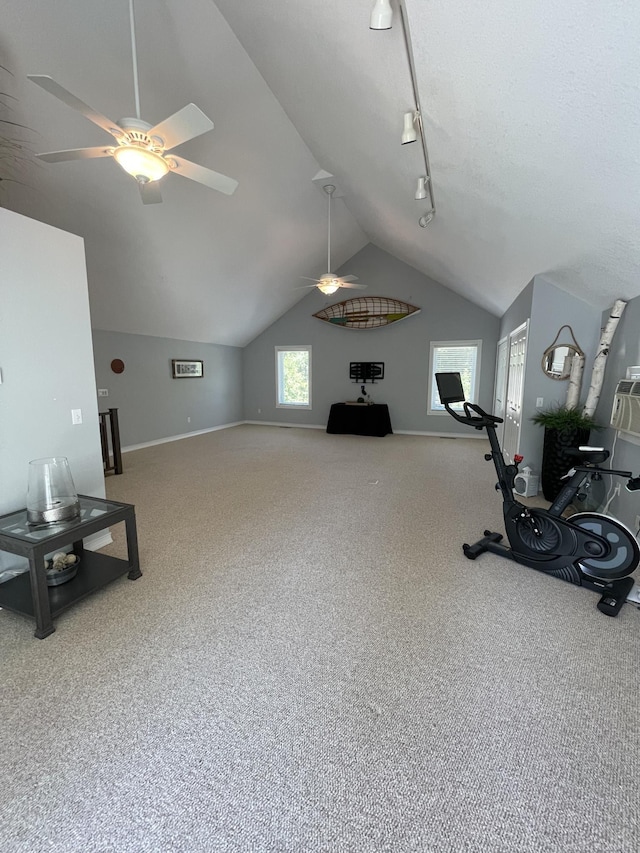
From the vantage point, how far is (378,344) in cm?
817

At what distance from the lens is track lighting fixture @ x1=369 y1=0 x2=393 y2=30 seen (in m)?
1.54

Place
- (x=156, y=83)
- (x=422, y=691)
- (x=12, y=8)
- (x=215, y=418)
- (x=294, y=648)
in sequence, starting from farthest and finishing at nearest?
(x=215, y=418) → (x=156, y=83) → (x=12, y=8) → (x=294, y=648) → (x=422, y=691)

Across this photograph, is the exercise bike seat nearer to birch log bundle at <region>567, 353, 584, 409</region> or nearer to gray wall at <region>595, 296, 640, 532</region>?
gray wall at <region>595, 296, 640, 532</region>

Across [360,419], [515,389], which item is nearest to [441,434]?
[360,419]

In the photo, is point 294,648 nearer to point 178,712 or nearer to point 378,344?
point 178,712

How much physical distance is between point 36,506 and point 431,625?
8.04 ft

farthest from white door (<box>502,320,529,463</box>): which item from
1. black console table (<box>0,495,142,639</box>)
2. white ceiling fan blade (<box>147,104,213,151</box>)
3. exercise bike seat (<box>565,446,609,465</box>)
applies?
black console table (<box>0,495,142,639</box>)

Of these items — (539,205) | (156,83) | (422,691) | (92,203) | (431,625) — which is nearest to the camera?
(422,691)

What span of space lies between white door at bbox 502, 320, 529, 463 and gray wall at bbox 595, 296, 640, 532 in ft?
2.66

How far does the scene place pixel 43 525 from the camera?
2.14 metres

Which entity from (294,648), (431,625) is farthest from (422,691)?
(294,648)

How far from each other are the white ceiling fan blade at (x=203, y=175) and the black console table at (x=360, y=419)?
18.5ft

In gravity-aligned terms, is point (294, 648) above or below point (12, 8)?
below

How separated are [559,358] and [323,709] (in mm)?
4046
